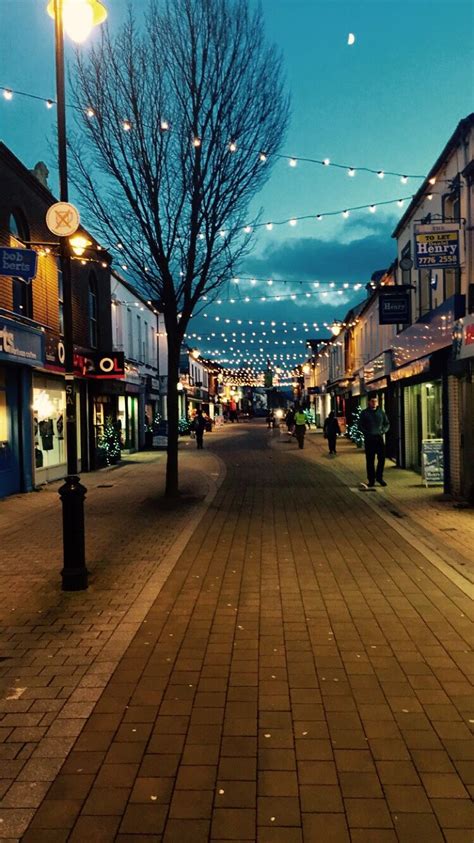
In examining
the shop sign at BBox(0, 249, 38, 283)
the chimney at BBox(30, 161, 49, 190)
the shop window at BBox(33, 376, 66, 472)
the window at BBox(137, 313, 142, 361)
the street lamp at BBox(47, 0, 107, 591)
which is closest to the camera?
the street lamp at BBox(47, 0, 107, 591)

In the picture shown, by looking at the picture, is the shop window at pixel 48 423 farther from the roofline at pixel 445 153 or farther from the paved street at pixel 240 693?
the roofline at pixel 445 153

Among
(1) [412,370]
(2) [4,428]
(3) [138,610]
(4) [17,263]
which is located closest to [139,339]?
(2) [4,428]

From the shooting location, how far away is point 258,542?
9172 mm

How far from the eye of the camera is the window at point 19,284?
1441cm

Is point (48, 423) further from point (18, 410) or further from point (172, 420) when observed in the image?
point (172, 420)

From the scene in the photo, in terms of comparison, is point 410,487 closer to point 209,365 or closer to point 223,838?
point 223,838

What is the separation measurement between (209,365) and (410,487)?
60.3m

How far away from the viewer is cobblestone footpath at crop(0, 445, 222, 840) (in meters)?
3.62

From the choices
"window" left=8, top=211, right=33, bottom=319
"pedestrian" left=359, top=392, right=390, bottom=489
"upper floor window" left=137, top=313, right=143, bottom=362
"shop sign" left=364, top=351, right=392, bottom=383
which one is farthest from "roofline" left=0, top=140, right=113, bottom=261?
"upper floor window" left=137, top=313, right=143, bottom=362

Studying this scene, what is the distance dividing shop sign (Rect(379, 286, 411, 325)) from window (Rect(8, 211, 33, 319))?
8.43 meters

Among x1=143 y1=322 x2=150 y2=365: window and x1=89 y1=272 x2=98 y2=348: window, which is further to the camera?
x1=143 y1=322 x2=150 y2=365: window

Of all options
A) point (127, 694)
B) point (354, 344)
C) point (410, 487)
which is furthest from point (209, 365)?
point (127, 694)

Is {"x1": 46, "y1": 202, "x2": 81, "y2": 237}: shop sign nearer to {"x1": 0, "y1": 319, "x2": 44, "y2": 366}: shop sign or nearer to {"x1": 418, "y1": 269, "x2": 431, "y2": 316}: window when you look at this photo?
{"x1": 0, "y1": 319, "x2": 44, "y2": 366}: shop sign

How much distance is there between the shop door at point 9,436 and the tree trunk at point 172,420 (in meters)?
3.55
